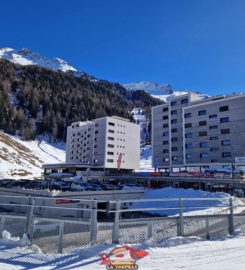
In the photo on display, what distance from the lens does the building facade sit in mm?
65000

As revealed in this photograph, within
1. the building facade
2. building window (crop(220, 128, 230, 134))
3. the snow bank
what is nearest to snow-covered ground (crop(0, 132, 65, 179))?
the building facade

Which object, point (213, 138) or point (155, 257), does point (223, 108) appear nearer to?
point (213, 138)

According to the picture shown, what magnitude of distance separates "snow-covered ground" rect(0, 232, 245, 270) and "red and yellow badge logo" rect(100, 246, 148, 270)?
6.4 inches

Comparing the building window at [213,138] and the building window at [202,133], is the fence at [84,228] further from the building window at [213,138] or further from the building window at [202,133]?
the building window at [202,133]

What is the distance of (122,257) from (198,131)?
6728 cm

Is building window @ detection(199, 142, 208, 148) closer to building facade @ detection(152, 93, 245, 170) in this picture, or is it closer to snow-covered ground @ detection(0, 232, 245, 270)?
building facade @ detection(152, 93, 245, 170)

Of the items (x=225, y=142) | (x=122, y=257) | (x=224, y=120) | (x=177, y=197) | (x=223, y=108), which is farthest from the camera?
(x=223, y=108)

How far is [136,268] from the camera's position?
6.68 m

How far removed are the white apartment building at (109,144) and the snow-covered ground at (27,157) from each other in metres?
18.6

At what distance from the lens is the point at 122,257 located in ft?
24.6

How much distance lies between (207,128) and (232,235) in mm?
61806

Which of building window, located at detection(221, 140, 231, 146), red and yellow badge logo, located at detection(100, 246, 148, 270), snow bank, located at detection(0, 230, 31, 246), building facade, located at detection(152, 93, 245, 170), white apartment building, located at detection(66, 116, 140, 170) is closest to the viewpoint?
red and yellow badge logo, located at detection(100, 246, 148, 270)

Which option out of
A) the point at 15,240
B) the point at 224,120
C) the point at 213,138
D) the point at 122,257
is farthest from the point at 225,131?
the point at 15,240

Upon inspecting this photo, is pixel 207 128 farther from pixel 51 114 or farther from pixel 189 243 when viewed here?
pixel 51 114
